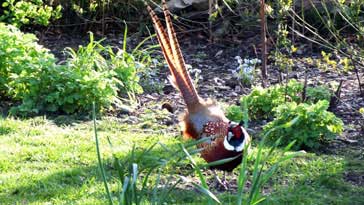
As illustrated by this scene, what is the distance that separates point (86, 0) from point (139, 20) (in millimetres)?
746

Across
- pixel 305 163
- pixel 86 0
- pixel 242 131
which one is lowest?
pixel 305 163

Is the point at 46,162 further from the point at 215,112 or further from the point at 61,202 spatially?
the point at 215,112

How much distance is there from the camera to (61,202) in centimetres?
491

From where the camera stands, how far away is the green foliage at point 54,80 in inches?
277

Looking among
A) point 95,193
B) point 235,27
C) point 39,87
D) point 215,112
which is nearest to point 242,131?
point 215,112

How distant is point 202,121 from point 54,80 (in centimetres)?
208

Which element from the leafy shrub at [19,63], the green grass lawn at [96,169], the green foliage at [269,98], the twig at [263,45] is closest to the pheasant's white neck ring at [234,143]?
the green grass lawn at [96,169]

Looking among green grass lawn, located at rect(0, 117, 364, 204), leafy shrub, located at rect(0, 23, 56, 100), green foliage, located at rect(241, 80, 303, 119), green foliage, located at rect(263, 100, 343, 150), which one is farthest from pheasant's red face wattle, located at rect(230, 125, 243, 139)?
leafy shrub, located at rect(0, 23, 56, 100)

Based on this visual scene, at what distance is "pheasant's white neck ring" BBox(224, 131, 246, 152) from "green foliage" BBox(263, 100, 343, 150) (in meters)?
1.16

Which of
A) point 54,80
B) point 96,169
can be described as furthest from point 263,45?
point 96,169

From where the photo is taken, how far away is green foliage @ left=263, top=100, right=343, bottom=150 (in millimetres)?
6109

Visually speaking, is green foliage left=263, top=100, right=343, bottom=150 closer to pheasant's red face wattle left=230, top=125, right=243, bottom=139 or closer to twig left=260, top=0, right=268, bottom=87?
pheasant's red face wattle left=230, top=125, right=243, bottom=139

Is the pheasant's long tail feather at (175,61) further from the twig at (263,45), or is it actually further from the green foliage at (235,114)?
the twig at (263,45)

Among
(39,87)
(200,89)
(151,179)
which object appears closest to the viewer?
(151,179)
